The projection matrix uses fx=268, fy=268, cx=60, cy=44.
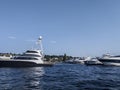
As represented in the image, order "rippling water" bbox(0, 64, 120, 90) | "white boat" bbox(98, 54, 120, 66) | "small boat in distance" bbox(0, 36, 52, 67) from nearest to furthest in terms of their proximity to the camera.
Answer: "rippling water" bbox(0, 64, 120, 90) → "small boat in distance" bbox(0, 36, 52, 67) → "white boat" bbox(98, 54, 120, 66)

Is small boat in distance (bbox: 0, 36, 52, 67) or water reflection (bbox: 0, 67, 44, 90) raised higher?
small boat in distance (bbox: 0, 36, 52, 67)

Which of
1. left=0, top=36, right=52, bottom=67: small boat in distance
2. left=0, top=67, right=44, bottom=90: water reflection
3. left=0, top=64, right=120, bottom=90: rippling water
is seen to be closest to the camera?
left=0, top=67, right=44, bottom=90: water reflection

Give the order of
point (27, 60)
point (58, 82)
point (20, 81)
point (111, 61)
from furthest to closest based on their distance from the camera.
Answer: point (111, 61), point (27, 60), point (20, 81), point (58, 82)

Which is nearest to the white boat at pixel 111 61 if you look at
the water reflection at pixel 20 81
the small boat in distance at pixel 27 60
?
the small boat in distance at pixel 27 60

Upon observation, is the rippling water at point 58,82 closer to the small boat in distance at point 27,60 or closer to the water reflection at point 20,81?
the water reflection at point 20,81

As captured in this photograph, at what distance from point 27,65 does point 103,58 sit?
161 feet

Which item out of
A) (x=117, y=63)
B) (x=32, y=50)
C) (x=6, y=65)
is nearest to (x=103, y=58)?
(x=117, y=63)

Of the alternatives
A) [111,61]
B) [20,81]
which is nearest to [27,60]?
[111,61]

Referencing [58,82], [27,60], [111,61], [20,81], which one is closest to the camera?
[58,82]

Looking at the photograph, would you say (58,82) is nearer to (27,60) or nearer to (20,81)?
(20,81)

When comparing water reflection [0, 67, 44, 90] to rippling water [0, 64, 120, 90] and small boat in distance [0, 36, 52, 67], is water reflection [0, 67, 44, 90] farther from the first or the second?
small boat in distance [0, 36, 52, 67]

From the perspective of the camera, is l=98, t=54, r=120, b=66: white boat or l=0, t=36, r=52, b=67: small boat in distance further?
l=98, t=54, r=120, b=66: white boat

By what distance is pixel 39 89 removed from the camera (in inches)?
1249

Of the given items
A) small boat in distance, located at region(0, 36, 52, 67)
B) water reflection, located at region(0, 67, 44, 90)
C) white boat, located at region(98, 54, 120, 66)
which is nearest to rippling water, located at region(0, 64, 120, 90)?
water reflection, located at region(0, 67, 44, 90)
